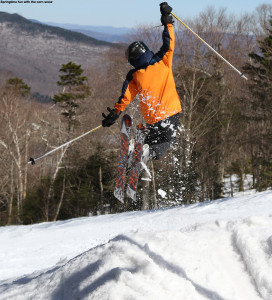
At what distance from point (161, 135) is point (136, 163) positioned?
0.82 metres

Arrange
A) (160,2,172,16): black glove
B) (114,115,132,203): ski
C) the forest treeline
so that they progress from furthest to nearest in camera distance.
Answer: the forest treeline → (114,115,132,203): ski → (160,2,172,16): black glove

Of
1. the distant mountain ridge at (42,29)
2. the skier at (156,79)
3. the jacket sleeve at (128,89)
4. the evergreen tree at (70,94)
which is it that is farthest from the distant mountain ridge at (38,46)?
the skier at (156,79)

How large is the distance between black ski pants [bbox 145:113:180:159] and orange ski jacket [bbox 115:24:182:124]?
0.49ft

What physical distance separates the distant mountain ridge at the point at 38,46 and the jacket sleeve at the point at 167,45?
13612 centimetres

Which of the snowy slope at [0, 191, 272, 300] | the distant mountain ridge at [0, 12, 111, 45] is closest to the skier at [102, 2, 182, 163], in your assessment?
the snowy slope at [0, 191, 272, 300]

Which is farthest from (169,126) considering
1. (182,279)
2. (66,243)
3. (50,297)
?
(66,243)

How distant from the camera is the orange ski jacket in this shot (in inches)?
170

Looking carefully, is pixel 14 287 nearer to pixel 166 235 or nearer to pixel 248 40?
pixel 166 235

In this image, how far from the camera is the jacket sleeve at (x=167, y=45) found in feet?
14.1

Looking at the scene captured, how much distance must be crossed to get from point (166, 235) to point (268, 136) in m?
16.9

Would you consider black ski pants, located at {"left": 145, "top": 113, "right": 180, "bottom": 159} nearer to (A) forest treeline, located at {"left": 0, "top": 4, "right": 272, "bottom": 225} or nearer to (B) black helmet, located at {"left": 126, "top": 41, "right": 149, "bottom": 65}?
(B) black helmet, located at {"left": 126, "top": 41, "right": 149, "bottom": 65}

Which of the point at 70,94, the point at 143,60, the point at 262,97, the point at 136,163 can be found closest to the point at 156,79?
the point at 143,60

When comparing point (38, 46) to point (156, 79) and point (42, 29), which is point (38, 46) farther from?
point (156, 79)

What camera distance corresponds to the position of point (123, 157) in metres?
5.42
